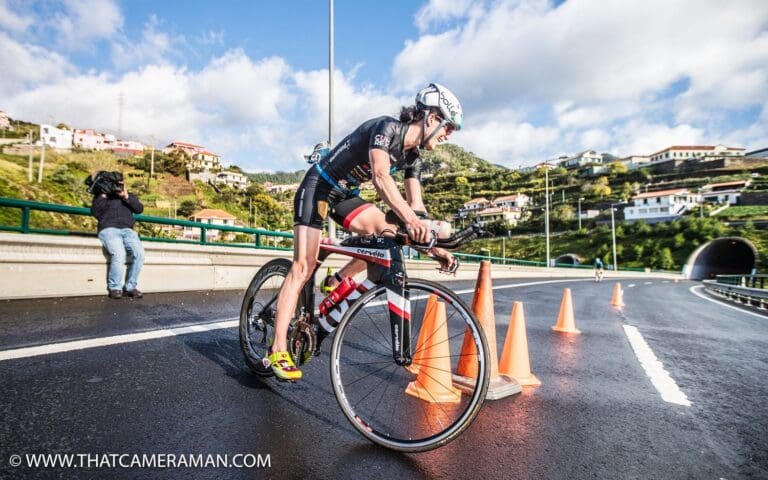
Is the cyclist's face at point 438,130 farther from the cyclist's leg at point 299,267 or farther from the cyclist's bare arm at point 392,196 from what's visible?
the cyclist's leg at point 299,267

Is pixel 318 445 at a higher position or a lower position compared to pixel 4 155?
lower

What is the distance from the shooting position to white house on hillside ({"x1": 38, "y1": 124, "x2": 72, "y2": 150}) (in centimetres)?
13718

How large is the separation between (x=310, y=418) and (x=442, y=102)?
2269 mm

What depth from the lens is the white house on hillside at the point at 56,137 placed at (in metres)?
137

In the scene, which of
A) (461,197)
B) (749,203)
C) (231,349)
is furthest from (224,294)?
(461,197)

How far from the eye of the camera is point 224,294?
898 centimetres

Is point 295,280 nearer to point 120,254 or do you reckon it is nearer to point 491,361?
point 491,361

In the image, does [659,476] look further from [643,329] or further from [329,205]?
[643,329]

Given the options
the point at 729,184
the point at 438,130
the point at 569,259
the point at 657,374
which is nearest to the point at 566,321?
the point at 657,374

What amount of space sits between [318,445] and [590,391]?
2564 mm

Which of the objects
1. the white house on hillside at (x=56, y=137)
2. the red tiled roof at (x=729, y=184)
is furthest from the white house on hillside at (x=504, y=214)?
the white house on hillside at (x=56, y=137)

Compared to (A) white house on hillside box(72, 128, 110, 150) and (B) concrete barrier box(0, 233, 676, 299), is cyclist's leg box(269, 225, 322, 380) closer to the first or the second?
(B) concrete barrier box(0, 233, 676, 299)

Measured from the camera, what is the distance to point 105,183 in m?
7.33

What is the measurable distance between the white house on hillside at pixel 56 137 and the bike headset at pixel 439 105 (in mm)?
168637
